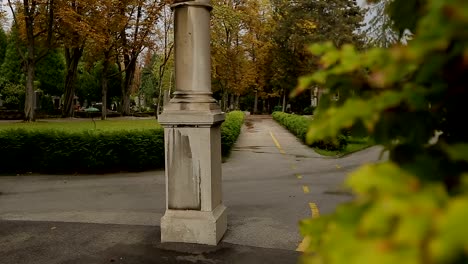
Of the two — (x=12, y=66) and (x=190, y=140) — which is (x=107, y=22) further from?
(x=190, y=140)

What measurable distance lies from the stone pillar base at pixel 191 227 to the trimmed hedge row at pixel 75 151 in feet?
29.0

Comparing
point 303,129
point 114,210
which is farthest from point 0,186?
point 303,129

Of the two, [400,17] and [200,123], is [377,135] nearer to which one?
[400,17]

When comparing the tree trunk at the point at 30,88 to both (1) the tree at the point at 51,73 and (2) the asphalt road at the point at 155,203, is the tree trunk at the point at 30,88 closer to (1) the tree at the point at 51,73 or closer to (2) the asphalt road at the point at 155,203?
(2) the asphalt road at the point at 155,203

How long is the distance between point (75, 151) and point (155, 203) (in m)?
6.10

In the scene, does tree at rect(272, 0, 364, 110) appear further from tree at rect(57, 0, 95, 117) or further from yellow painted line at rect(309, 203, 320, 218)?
yellow painted line at rect(309, 203, 320, 218)

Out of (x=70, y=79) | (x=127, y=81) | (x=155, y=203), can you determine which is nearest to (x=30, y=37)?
(x=70, y=79)

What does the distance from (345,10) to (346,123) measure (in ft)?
185

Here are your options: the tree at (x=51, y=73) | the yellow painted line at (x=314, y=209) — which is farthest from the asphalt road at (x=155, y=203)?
the tree at (x=51, y=73)

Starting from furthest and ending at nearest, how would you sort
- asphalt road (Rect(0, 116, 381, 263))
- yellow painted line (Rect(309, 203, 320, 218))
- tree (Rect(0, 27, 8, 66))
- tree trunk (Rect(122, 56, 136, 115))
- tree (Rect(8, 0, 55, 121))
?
tree (Rect(0, 27, 8, 66)) < tree trunk (Rect(122, 56, 136, 115)) < tree (Rect(8, 0, 55, 121)) < yellow painted line (Rect(309, 203, 320, 218)) < asphalt road (Rect(0, 116, 381, 263))

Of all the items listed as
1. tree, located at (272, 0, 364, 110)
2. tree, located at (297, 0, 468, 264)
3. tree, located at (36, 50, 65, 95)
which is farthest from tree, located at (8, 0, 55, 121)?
tree, located at (297, 0, 468, 264)

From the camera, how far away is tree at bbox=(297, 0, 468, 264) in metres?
0.97

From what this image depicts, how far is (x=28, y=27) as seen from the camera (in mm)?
32875

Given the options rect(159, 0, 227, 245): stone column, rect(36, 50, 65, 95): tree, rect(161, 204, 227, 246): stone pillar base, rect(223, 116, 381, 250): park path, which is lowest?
rect(223, 116, 381, 250): park path
